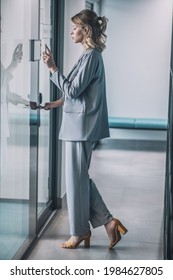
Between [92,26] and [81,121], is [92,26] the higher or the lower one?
the higher one

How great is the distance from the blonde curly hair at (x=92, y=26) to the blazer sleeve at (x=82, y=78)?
0.24 feet

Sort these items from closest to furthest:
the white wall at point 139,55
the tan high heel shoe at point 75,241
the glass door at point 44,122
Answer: the tan high heel shoe at point 75,241 < the glass door at point 44,122 < the white wall at point 139,55

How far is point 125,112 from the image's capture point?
22.7 ft

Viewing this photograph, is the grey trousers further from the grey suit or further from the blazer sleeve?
the blazer sleeve

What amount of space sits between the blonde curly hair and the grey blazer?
44 mm

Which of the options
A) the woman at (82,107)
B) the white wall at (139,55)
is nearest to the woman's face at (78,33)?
the woman at (82,107)

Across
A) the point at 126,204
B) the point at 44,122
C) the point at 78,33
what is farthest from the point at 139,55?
the point at 78,33

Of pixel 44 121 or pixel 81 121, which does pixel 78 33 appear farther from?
pixel 44 121

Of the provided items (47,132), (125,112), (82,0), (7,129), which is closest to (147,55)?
(125,112)

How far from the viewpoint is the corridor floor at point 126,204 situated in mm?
3246

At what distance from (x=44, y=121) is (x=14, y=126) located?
2.87 ft

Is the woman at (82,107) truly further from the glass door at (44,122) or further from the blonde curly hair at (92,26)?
the glass door at (44,122)

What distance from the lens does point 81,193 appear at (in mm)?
3201

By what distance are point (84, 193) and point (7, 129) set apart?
0.75 m
